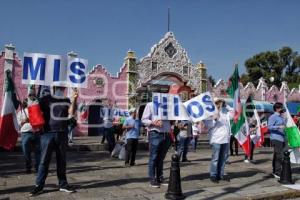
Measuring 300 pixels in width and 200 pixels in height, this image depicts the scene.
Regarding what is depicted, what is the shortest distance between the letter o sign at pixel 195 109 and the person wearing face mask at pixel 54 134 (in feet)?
9.00

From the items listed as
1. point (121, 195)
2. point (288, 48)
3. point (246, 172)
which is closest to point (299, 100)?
point (288, 48)

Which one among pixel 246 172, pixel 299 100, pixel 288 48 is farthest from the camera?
pixel 288 48

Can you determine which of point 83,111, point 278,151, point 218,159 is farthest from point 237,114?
point 83,111

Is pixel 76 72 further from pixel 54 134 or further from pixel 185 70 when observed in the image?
pixel 185 70

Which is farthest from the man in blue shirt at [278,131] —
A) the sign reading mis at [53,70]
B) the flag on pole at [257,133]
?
the sign reading mis at [53,70]

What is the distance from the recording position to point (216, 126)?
28.5 feet

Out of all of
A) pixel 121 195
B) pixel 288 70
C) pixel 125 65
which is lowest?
pixel 121 195

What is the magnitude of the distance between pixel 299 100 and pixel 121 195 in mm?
34318

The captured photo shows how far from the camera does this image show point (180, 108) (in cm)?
827

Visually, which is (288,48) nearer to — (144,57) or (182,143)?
(144,57)

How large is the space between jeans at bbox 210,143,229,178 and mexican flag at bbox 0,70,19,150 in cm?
423

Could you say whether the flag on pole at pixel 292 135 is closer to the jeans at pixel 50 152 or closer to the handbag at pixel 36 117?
the jeans at pixel 50 152

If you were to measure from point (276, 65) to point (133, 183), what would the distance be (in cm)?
5701

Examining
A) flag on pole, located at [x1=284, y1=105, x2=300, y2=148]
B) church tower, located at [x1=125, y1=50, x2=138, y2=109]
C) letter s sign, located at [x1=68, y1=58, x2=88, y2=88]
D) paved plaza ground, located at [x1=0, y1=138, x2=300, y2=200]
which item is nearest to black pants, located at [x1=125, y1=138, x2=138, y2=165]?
paved plaza ground, located at [x1=0, y1=138, x2=300, y2=200]
